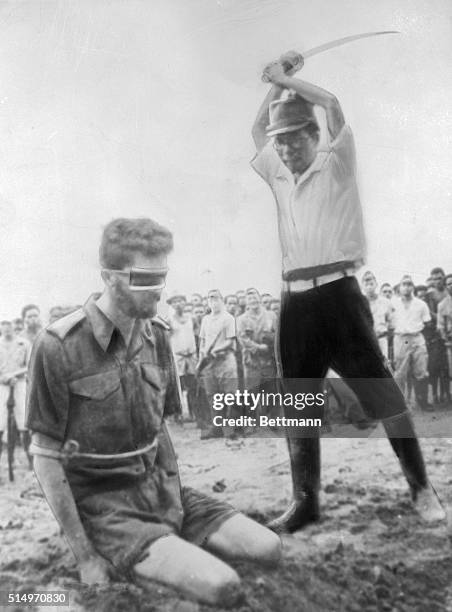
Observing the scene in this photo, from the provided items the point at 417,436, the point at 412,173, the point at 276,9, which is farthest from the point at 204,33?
the point at 417,436

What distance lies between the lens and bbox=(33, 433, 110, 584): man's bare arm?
3.21 meters

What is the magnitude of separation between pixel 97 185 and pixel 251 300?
1.20 m

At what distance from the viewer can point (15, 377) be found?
11.5 ft

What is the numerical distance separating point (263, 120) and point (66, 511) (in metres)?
2.56

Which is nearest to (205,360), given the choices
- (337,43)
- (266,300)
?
(266,300)

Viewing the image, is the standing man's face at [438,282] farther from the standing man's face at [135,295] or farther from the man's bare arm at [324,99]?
the standing man's face at [135,295]

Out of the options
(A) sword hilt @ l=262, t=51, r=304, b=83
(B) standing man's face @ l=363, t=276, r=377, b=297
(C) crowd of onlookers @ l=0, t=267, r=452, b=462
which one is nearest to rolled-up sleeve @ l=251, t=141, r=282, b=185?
(A) sword hilt @ l=262, t=51, r=304, b=83

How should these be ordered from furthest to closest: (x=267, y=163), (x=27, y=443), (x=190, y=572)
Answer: (x=267, y=163) < (x=27, y=443) < (x=190, y=572)

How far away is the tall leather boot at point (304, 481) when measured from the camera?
3.38 metres

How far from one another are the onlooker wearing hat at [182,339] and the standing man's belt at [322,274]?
68 centimetres

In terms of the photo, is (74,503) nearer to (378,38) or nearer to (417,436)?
(417,436)

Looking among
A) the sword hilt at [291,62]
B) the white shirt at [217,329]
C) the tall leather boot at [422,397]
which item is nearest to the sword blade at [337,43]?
the sword hilt at [291,62]

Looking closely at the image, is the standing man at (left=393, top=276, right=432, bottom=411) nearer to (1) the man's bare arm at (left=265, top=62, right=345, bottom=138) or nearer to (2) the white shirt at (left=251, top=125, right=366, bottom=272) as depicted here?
(2) the white shirt at (left=251, top=125, right=366, bottom=272)

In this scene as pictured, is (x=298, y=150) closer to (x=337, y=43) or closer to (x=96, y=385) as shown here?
(x=337, y=43)
